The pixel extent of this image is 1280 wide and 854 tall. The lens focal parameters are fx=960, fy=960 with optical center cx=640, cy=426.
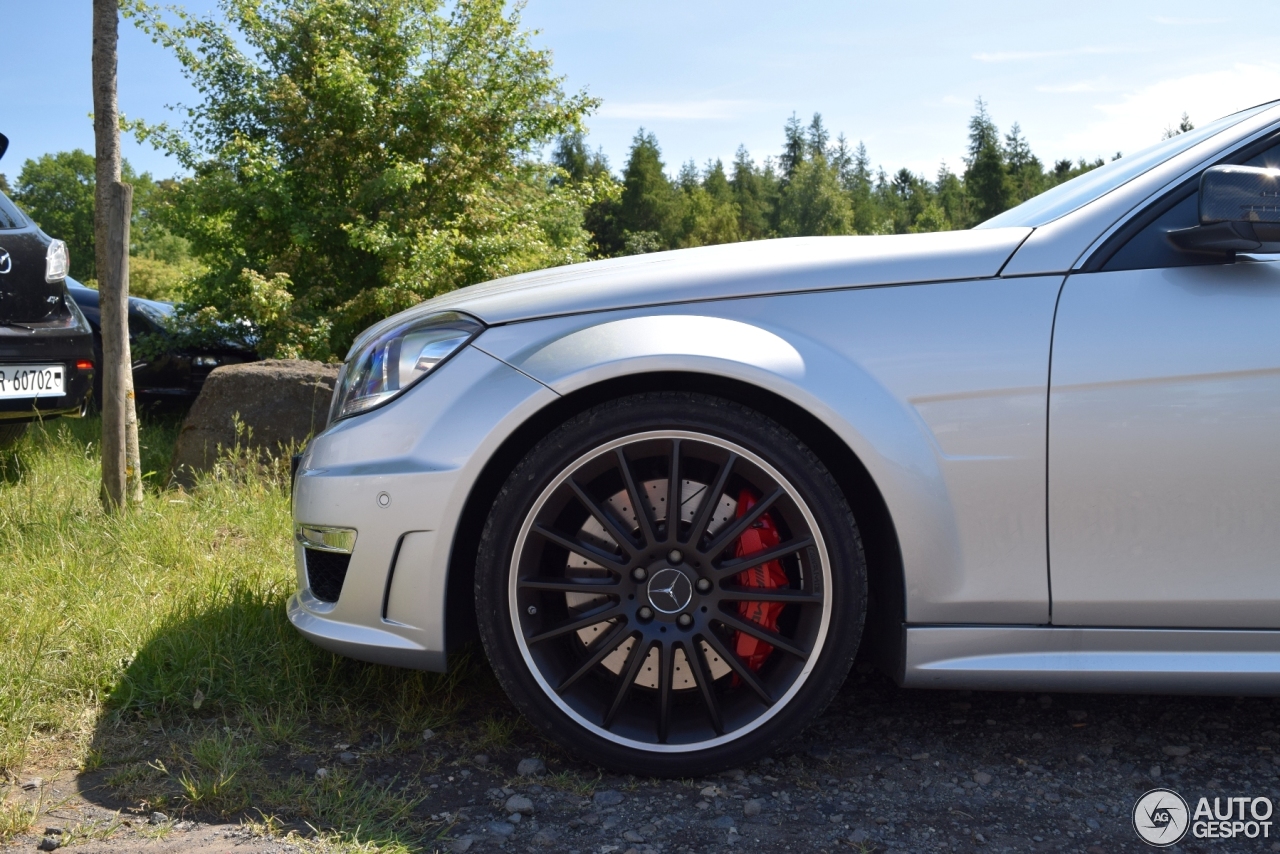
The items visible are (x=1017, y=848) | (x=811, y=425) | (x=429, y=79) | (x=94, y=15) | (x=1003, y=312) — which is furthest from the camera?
(x=429, y=79)

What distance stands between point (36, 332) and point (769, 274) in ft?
12.7

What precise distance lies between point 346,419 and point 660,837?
1.18 metres

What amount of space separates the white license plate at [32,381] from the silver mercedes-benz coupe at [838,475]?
2887 mm

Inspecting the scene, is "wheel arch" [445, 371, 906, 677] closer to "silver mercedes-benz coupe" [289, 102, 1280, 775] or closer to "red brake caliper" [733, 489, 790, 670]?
"silver mercedes-benz coupe" [289, 102, 1280, 775]

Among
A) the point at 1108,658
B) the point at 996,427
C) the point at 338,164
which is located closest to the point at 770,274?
the point at 996,427

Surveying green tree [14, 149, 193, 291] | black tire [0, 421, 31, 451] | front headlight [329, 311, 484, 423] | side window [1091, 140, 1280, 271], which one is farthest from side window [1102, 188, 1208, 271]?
green tree [14, 149, 193, 291]

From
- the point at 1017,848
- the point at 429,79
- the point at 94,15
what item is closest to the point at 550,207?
the point at 429,79

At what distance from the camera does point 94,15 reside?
13.3ft

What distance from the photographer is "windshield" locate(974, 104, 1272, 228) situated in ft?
7.25

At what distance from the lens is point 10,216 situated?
14.8 feet

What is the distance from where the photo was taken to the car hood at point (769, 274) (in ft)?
6.81

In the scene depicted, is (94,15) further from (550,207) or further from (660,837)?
(550,207)

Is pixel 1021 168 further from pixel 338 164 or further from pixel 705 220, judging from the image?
pixel 338 164

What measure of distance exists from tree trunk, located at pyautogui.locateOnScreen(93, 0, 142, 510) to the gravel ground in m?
2.34
